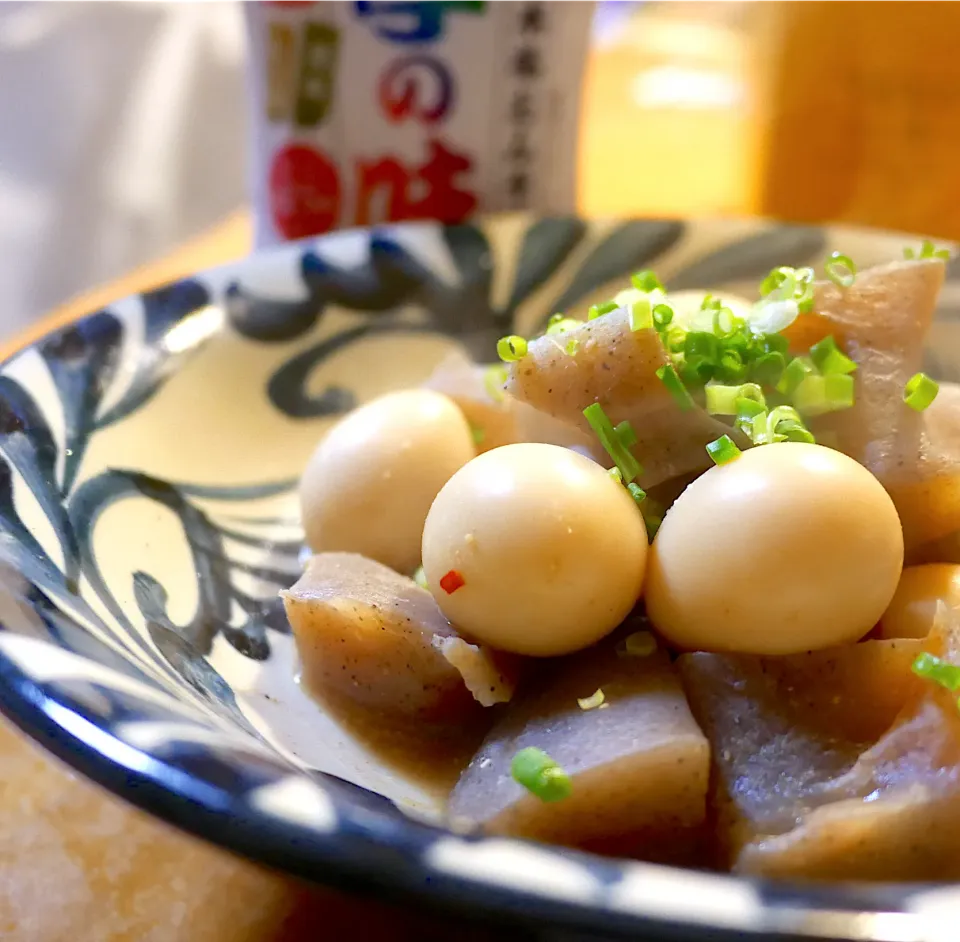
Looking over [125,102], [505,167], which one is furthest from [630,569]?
[125,102]

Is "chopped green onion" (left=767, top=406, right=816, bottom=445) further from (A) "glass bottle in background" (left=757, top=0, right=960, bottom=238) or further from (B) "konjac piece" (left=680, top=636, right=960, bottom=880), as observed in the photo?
(A) "glass bottle in background" (left=757, top=0, right=960, bottom=238)

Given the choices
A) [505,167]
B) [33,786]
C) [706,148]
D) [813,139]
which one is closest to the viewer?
→ [33,786]

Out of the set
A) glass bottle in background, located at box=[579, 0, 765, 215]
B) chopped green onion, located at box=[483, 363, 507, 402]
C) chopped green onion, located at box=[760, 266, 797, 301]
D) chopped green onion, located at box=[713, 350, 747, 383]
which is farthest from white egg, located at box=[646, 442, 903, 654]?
glass bottle in background, located at box=[579, 0, 765, 215]

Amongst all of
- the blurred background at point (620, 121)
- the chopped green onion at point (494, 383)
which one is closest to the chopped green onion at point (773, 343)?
the chopped green onion at point (494, 383)

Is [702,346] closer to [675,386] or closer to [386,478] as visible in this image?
[675,386]

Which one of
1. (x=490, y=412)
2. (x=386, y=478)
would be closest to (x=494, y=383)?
(x=490, y=412)

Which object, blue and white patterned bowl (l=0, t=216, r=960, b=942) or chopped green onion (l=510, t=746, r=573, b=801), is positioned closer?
blue and white patterned bowl (l=0, t=216, r=960, b=942)

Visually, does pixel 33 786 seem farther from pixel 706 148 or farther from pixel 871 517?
pixel 706 148
